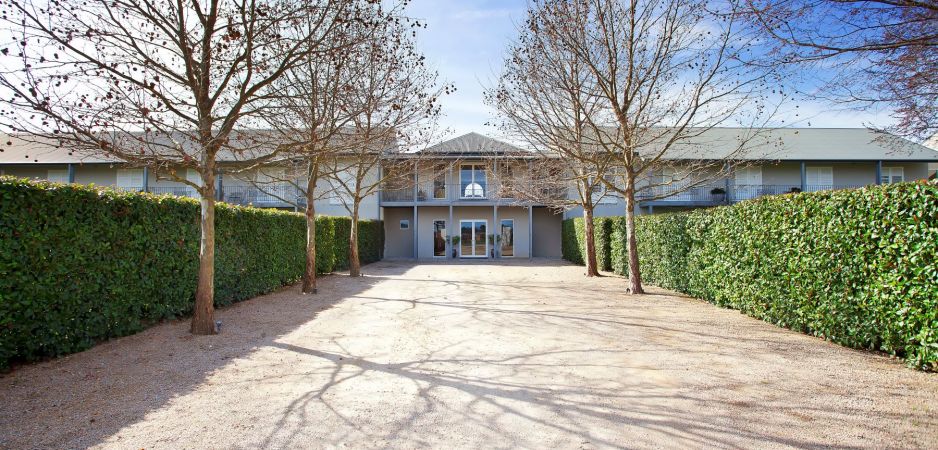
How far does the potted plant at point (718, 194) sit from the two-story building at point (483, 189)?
5cm

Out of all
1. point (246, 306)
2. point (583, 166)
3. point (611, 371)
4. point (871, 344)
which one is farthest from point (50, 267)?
point (583, 166)

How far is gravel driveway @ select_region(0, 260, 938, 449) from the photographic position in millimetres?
3434

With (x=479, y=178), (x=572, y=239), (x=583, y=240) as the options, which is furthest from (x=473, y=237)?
(x=583, y=240)

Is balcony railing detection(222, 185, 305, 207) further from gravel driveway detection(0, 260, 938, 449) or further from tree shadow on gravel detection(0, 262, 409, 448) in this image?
gravel driveway detection(0, 260, 938, 449)

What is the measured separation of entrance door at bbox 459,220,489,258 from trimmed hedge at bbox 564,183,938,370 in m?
16.5

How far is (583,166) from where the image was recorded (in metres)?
13.0

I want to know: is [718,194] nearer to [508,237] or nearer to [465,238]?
[508,237]

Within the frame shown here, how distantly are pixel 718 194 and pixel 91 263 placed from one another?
23.8 metres

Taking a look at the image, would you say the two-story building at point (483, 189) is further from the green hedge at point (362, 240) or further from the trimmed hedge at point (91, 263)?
the trimmed hedge at point (91, 263)

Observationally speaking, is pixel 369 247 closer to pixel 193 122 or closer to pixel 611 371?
pixel 193 122

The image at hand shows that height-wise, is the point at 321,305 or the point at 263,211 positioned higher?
the point at 263,211

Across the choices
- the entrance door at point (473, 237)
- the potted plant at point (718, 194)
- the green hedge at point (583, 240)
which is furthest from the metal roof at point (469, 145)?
the potted plant at point (718, 194)

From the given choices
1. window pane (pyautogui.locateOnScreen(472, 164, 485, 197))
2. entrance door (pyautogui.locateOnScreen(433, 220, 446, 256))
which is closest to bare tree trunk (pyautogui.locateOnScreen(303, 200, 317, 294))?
window pane (pyautogui.locateOnScreen(472, 164, 485, 197))

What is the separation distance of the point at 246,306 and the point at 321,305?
1305mm
